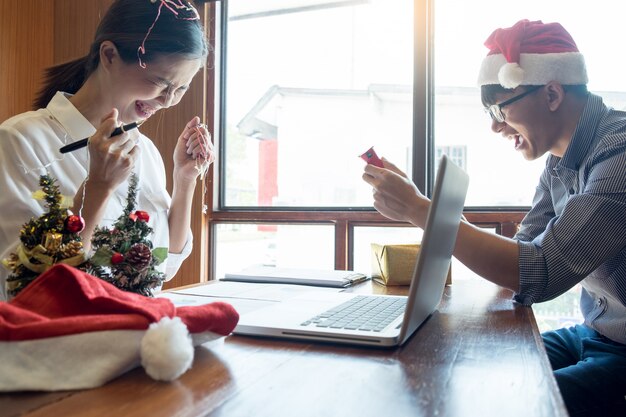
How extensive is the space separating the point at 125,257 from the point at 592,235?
84cm

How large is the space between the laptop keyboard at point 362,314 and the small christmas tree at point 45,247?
35 centimetres

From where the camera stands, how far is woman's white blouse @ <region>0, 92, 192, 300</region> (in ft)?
3.64

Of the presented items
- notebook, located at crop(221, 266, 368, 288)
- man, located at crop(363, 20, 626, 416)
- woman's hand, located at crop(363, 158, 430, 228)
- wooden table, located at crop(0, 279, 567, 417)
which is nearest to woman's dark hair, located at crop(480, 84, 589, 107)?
man, located at crop(363, 20, 626, 416)

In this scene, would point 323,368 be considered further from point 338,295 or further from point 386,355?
point 338,295

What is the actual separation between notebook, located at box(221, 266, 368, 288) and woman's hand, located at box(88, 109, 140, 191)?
0.44 m

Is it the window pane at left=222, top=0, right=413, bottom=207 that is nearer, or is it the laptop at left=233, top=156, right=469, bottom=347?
the laptop at left=233, top=156, right=469, bottom=347

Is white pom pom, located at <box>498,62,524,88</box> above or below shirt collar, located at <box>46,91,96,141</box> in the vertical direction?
Answer: above

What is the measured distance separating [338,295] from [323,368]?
491mm

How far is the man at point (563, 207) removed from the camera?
960 mm

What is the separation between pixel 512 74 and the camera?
1.23 m

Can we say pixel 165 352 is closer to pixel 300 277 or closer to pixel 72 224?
pixel 72 224

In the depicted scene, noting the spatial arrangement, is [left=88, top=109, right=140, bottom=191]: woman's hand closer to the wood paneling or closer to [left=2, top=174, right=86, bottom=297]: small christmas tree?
[left=2, top=174, right=86, bottom=297]: small christmas tree

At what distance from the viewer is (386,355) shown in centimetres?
63

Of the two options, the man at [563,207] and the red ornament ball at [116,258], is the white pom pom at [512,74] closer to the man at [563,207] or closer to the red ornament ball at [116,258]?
the man at [563,207]
